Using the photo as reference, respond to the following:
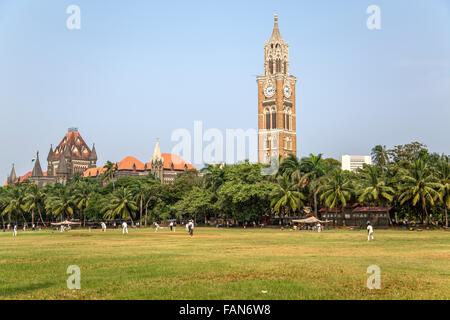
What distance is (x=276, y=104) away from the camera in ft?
495

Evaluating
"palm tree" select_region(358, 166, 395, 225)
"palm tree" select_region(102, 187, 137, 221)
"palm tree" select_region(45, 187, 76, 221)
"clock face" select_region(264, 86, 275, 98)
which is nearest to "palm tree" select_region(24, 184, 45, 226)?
"palm tree" select_region(45, 187, 76, 221)

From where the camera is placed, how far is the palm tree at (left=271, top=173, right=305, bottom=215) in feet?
230

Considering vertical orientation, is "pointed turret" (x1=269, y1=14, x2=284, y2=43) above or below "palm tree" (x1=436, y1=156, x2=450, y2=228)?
above

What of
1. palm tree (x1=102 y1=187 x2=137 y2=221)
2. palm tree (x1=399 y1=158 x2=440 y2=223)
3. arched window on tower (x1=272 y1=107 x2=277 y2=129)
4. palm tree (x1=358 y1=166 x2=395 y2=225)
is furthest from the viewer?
arched window on tower (x1=272 y1=107 x2=277 y2=129)

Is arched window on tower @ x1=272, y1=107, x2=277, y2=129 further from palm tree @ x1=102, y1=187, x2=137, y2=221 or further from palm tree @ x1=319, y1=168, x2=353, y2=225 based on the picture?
palm tree @ x1=319, y1=168, x2=353, y2=225

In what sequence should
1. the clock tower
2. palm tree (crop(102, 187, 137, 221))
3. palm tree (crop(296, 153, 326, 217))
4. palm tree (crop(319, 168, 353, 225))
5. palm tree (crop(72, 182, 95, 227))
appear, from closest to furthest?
palm tree (crop(319, 168, 353, 225)), palm tree (crop(296, 153, 326, 217)), palm tree (crop(102, 187, 137, 221)), palm tree (crop(72, 182, 95, 227)), the clock tower

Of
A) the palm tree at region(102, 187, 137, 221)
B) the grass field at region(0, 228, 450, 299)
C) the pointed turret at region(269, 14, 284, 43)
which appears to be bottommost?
the grass field at region(0, 228, 450, 299)

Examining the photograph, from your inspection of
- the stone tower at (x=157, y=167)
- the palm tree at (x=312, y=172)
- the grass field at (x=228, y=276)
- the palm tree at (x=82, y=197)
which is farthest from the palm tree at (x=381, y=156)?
the stone tower at (x=157, y=167)

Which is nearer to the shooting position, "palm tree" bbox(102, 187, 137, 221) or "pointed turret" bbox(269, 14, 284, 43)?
"palm tree" bbox(102, 187, 137, 221)

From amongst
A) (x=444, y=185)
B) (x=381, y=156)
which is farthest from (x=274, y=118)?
(x=444, y=185)

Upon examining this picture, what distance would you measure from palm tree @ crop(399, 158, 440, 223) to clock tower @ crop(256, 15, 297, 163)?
83.4 meters

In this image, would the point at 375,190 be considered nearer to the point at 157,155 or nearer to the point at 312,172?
the point at 312,172
